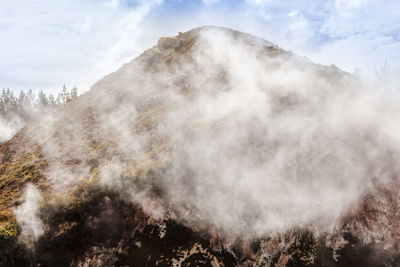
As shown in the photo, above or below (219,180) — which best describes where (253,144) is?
above

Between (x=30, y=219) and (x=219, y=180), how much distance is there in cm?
1177

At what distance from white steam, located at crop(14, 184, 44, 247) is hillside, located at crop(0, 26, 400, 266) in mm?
69

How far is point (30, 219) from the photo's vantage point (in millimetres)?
14500

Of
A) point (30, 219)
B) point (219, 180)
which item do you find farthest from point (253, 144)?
point (30, 219)

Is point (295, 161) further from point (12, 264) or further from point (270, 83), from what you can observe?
point (12, 264)

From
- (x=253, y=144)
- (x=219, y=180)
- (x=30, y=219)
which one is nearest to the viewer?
(x=30, y=219)

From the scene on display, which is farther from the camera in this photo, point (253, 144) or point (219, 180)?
point (253, 144)

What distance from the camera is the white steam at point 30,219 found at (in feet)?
45.5

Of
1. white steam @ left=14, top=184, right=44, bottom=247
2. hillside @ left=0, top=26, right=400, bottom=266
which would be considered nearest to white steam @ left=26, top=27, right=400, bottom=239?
hillside @ left=0, top=26, right=400, bottom=266

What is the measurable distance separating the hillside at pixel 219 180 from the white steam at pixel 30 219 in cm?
7

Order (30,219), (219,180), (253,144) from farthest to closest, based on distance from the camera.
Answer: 1. (253,144)
2. (219,180)
3. (30,219)

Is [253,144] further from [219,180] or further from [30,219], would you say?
[30,219]

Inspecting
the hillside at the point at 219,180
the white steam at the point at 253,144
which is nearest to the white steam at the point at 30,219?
the hillside at the point at 219,180

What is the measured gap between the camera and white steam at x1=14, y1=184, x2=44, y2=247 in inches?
546
